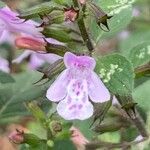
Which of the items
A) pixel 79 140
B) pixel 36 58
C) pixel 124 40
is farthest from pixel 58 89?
pixel 124 40

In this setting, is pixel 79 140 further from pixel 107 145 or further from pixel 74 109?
pixel 74 109

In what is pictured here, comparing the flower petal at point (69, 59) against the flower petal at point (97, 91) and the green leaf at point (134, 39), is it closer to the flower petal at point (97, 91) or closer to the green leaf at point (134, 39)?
the flower petal at point (97, 91)

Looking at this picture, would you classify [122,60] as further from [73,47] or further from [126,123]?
[126,123]

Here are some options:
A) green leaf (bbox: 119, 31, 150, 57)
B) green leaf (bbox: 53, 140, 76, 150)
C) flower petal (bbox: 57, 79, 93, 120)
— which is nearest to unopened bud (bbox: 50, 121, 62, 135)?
green leaf (bbox: 53, 140, 76, 150)

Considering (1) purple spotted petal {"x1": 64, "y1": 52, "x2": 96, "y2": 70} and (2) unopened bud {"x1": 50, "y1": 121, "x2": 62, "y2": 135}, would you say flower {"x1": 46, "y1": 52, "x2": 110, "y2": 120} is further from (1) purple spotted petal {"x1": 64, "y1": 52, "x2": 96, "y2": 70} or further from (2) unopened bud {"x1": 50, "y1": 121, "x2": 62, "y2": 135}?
(2) unopened bud {"x1": 50, "y1": 121, "x2": 62, "y2": 135}

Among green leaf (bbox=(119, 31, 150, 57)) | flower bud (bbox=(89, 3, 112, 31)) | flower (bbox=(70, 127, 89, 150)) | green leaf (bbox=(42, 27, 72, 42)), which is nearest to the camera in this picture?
flower bud (bbox=(89, 3, 112, 31))

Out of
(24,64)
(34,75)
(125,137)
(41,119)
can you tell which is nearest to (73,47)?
(41,119)
